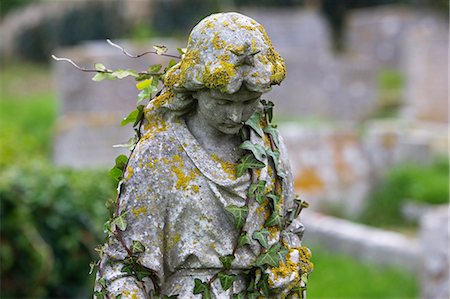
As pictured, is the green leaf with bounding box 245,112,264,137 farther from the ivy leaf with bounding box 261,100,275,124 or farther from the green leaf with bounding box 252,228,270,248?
the green leaf with bounding box 252,228,270,248

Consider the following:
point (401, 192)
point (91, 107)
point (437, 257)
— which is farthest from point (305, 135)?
point (437, 257)

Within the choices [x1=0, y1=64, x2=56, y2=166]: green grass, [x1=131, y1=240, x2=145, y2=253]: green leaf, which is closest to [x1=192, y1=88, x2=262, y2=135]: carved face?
[x1=131, y1=240, x2=145, y2=253]: green leaf

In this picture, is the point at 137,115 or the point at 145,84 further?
the point at 145,84

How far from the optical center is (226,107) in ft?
9.30

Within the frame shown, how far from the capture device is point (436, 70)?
18031mm

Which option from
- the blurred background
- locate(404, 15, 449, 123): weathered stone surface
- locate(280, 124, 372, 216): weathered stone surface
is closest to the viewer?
the blurred background

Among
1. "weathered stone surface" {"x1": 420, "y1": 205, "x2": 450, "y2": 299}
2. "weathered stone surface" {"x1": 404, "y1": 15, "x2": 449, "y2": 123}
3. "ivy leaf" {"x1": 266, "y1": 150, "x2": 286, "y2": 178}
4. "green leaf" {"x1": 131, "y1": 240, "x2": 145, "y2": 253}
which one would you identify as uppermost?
"ivy leaf" {"x1": 266, "y1": 150, "x2": 286, "y2": 178}

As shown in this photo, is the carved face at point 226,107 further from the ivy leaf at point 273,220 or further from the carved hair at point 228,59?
the ivy leaf at point 273,220

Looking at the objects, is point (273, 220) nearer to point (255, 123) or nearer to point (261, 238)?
point (261, 238)

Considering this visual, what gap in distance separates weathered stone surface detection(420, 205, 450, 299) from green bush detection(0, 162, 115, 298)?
8.21 ft

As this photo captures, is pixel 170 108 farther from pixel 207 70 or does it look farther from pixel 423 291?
pixel 423 291

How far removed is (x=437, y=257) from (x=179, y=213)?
454cm

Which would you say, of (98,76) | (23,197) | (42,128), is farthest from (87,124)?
(98,76)

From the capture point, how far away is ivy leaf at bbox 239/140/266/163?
2943 millimetres
